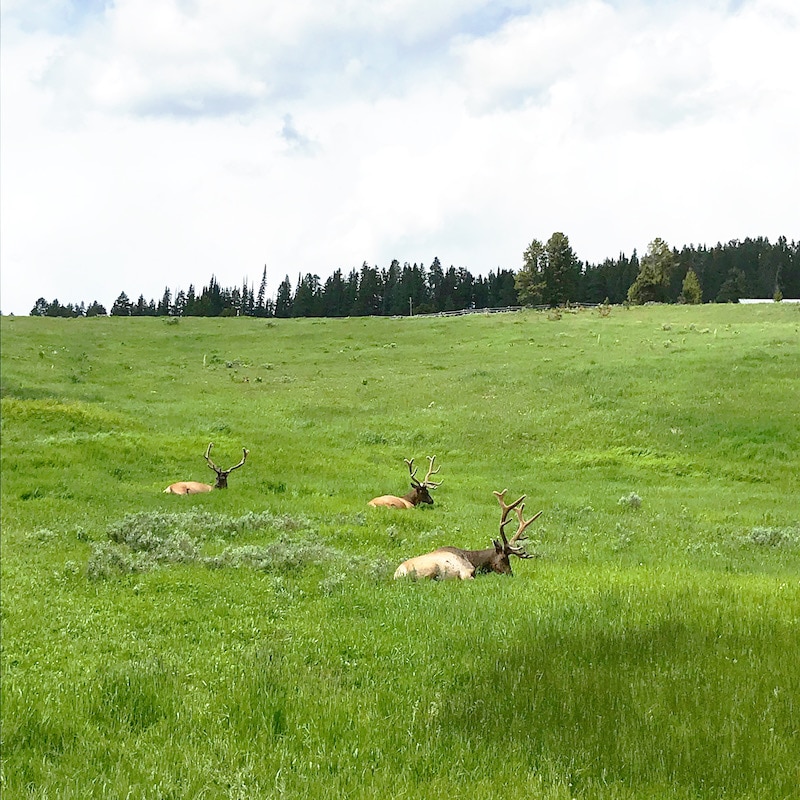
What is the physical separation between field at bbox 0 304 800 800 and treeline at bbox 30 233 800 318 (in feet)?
7.86

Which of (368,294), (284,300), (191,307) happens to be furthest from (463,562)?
(368,294)

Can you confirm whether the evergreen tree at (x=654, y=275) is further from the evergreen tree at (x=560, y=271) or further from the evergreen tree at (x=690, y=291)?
the evergreen tree at (x=560, y=271)

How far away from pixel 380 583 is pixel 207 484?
173 inches

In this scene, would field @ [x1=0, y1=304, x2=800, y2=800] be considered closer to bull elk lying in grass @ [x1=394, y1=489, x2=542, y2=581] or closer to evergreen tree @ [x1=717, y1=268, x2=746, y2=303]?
bull elk lying in grass @ [x1=394, y1=489, x2=542, y2=581]

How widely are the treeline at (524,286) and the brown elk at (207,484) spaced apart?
3.00 m

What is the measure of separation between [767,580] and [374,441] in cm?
810

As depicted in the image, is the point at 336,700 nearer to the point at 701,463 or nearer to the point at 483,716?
the point at 483,716

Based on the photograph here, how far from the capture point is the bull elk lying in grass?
8.73 meters

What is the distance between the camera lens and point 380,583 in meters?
8.09

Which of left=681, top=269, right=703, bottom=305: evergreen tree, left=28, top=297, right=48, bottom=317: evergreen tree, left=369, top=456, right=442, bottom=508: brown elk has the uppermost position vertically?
left=681, top=269, right=703, bottom=305: evergreen tree

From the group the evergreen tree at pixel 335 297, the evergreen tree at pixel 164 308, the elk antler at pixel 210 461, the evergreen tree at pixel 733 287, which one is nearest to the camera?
the elk antler at pixel 210 461

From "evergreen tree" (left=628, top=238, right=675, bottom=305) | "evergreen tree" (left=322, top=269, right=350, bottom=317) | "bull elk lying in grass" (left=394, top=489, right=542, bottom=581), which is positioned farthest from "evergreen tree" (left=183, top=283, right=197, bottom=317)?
"evergreen tree" (left=628, top=238, right=675, bottom=305)

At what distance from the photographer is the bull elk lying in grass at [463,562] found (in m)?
8.73

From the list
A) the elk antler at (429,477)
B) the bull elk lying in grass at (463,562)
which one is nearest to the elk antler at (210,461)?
the elk antler at (429,477)
